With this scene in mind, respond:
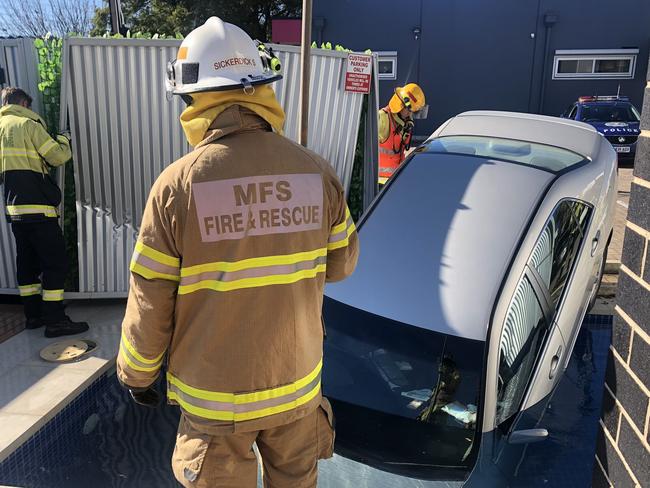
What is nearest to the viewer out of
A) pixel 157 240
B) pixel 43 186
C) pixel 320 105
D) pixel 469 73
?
pixel 157 240

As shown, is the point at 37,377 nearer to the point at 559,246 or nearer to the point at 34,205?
the point at 34,205

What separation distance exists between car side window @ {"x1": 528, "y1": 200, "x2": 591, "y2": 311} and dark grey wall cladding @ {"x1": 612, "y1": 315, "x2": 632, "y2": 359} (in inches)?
56.5

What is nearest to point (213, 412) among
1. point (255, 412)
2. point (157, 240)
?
point (255, 412)

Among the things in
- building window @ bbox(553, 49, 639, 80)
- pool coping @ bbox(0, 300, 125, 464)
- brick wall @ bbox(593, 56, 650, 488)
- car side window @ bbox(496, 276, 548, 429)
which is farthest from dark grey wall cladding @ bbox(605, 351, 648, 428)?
building window @ bbox(553, 49, 639, 80)

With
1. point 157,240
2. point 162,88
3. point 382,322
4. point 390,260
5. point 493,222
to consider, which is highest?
point 162,88

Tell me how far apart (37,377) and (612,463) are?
3341 mm

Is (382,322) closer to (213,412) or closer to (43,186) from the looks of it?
(213,412)

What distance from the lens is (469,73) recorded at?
1812 centimetres

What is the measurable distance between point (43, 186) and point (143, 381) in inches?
111

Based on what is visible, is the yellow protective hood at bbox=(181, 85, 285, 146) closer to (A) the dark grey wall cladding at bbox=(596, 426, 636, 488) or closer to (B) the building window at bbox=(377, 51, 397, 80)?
(A) the dark grey wall cladding at bbox=(596, 426, 636, 488)

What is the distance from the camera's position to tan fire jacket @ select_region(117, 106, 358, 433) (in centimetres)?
166

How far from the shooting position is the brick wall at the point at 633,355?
160cm

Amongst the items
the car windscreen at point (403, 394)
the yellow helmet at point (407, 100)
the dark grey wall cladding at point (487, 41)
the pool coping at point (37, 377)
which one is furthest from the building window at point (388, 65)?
the car windscreen at point (403, 394)

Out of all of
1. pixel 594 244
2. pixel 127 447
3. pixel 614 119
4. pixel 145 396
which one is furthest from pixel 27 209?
pixel 614 119
